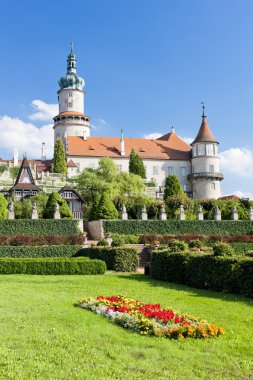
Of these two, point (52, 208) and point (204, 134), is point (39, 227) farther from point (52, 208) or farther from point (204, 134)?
point (204, 134)

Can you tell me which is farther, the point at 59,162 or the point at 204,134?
the point at 204,134

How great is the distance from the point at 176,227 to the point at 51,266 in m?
22.2

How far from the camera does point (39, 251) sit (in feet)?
101

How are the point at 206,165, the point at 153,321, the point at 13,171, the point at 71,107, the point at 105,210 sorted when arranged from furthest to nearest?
the point at 71,107, the point at 206,165, the point at 13,171, the point at 105,210, the point at 153,321

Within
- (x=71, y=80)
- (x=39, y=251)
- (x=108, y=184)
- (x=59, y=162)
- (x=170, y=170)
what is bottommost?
(x=39, y=251)

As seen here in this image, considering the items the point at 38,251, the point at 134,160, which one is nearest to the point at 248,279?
the point at 38,251

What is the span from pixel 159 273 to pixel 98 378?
1537cm

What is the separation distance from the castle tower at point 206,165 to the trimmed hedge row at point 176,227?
35975mm

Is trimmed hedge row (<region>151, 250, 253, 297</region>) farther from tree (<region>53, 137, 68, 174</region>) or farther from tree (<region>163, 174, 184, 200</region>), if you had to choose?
tree (<region>53, 137, 68, 174</region>)

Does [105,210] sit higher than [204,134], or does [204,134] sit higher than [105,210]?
[204,134]

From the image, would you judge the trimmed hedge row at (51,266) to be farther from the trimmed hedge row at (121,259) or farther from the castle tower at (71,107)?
the castle tower at (71,107)

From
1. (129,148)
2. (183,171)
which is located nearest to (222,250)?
(183,171)

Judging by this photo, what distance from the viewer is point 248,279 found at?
15469mm

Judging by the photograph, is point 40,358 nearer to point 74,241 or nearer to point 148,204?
point 74,241
